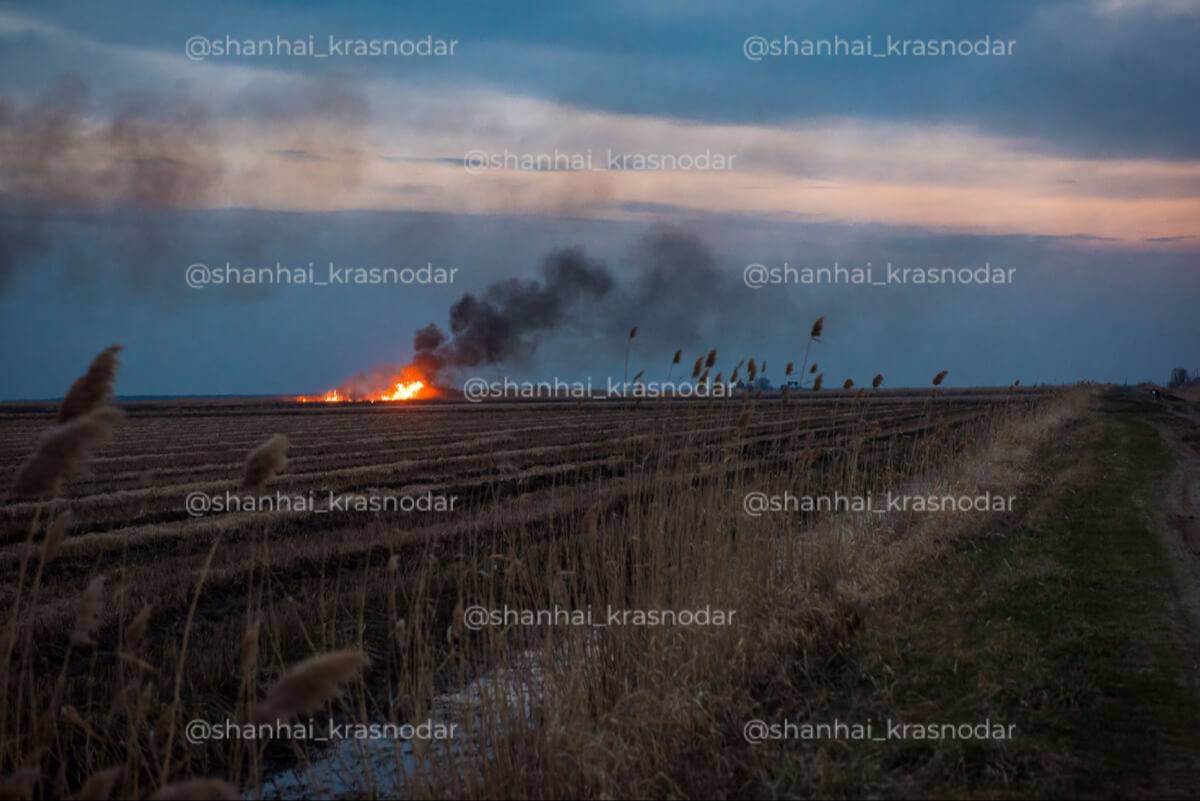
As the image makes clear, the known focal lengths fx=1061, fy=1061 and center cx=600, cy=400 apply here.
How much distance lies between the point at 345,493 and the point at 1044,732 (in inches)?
589

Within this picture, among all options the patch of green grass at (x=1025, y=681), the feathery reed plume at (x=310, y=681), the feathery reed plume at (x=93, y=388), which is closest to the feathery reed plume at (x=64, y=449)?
the feathery reed plume at (x=93, y=388)

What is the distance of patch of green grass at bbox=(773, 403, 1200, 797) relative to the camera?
577 centimetres

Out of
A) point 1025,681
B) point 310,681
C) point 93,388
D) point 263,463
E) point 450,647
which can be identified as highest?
point 93,388

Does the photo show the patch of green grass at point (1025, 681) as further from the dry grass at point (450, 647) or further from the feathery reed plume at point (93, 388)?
the feathery reed plume at point (93, 388)

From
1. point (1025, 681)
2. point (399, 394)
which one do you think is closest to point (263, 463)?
point (1025, 681)

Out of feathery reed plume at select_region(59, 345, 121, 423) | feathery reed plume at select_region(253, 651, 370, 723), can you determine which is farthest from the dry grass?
feathery reed plume at select_region(59, 345, 121, 423)

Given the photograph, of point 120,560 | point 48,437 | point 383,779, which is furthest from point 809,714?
point 120,560

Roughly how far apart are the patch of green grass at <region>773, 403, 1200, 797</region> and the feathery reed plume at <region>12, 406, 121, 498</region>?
12.9ft

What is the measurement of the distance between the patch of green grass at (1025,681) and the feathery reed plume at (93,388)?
154 inches

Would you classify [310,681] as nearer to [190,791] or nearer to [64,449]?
[190,791]

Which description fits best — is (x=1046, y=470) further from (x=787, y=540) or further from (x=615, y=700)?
(x=615, y=700)

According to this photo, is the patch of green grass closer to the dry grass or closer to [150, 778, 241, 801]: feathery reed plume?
the dry grass

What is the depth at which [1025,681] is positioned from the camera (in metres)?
7.26

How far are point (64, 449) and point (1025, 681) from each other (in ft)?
20.6
